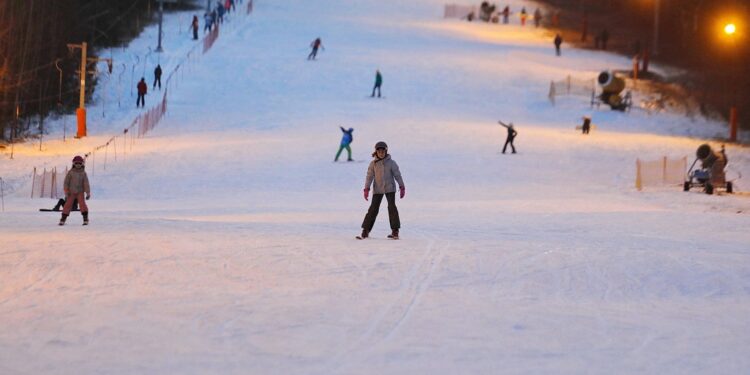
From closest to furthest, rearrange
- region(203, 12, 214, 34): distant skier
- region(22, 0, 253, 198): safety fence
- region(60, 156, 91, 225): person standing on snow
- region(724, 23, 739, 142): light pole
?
1. region(60, 156, 91, 225): person standing on snow
2. region(22, 0, 253, 198): safety fence
3. region(724, 23, 739, 142): light pole
4. region(203, 12, 214, 34): distant skier

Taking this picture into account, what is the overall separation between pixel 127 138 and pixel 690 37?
164ft

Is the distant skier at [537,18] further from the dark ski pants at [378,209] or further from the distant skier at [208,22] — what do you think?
the dark ski pants at [378,209]

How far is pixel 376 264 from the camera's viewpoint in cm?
1553

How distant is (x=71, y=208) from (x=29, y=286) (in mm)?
7020

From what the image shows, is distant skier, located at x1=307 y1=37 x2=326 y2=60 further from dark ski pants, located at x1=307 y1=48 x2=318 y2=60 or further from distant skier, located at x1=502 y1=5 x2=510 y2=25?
distant skier, located at x1=502 y1=5 x2=510 y2=25

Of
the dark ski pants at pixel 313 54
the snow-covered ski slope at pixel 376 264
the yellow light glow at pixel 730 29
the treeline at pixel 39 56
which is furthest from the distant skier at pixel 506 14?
the yellow light glow at pixel 730 29

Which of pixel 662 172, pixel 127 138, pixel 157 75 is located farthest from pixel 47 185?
pixel 157 75

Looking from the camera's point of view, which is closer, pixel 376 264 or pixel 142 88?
pixel 376 264

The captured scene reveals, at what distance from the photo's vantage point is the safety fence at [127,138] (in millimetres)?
29656

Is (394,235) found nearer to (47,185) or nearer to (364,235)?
(364,235)

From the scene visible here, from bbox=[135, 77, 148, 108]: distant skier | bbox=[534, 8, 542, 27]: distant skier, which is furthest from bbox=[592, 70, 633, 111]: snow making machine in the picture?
bbox=[534, 8, 542, 27]: distant skier

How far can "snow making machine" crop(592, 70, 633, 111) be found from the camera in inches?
2196

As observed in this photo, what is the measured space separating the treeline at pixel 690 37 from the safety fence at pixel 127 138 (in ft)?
83.0

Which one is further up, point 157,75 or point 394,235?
point 157,75
